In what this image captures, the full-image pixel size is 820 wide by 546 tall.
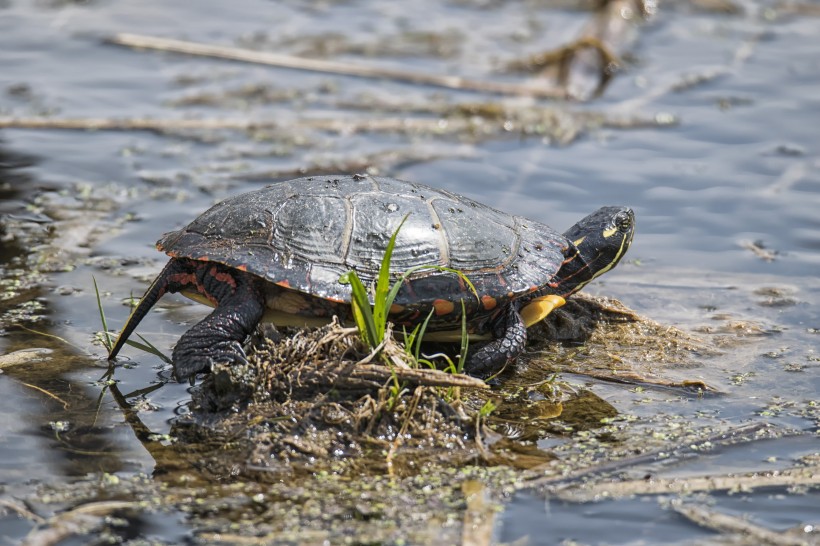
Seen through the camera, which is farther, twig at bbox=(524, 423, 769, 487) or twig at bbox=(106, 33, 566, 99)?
twig at bbox=(106, 33, 566, 99)

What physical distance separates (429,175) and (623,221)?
255 centimetres

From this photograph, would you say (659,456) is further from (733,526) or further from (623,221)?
(623,221)

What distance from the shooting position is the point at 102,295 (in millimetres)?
5938

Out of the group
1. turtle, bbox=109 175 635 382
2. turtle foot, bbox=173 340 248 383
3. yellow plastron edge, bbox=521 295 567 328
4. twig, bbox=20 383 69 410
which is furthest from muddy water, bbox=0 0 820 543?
yellow plastron edge, bbox=521 295 567 328

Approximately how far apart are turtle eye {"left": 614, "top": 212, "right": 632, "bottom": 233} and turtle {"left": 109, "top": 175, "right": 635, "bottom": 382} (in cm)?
67

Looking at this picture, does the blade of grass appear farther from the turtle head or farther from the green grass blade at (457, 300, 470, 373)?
the turtle head

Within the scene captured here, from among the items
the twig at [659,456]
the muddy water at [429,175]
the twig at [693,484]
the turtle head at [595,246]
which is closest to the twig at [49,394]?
the muddy water at [429,175]

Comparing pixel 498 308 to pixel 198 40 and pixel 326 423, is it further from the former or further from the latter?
pixel 198 40

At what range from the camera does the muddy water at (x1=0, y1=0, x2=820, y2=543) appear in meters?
4.50

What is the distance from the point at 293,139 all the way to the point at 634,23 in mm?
5219

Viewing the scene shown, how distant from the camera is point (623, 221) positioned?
5906 mm

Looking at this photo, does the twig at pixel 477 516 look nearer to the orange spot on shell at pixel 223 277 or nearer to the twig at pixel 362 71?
the orange spot on shell at pixel 223 277

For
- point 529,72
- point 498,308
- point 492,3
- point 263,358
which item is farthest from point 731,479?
point 492,3

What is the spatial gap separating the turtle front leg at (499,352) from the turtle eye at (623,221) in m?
1.10
